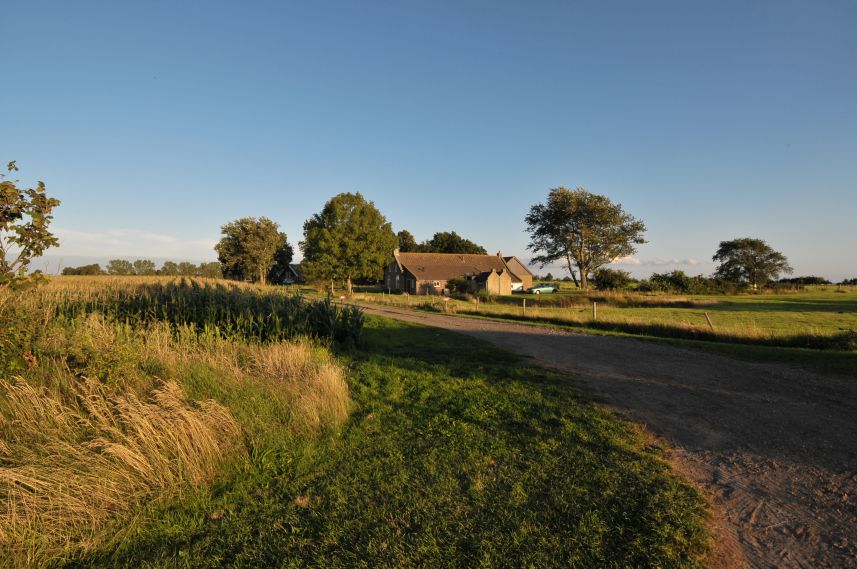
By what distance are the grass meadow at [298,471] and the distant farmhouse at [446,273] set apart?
46227mm

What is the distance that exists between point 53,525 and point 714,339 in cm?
1886

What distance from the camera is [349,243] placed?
49.4 meters

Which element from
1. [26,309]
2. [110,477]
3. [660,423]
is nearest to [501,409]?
[660,423]

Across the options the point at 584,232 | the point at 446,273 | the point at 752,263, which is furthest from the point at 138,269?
the point at 752,263

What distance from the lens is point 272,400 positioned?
20.6 feet

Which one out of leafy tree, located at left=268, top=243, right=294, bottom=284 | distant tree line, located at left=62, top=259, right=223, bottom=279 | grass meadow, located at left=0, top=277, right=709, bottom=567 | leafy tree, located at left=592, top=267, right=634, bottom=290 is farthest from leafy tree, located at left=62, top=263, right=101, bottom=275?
leafy tree, located at left=592, top=267, right=634, bottom=290

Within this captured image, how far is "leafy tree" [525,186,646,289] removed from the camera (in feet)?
184

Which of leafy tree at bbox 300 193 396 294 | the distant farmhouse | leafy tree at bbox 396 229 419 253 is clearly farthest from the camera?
leafy tree at bbox 396 229 419 253

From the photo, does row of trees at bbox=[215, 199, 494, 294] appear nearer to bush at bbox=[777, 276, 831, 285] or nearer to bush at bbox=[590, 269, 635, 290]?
bush at bbox=[590, 269, 635, 290]

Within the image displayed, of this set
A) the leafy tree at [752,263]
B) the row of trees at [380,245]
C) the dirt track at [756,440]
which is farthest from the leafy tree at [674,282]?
the dirt track at [756,440]

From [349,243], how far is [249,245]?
22.8 meters

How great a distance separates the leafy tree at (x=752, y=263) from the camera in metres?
64.6

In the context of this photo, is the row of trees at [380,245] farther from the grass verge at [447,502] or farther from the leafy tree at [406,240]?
the grass verge at [447,502]

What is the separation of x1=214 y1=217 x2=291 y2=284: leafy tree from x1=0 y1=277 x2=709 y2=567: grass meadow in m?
59.7
